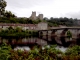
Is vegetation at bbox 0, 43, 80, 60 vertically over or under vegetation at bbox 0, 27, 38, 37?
over

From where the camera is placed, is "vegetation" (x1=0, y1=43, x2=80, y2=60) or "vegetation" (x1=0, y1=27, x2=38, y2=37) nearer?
"vegetation" (x1=0, y1=43, x2=80, y2=60)

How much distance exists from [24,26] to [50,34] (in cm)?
717

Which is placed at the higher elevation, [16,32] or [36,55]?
[36,55]

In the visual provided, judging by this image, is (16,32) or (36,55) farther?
(16,32)

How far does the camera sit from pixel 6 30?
60375 millimetres

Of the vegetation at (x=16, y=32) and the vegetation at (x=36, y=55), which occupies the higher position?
the vegetation at (x=36, y=55)

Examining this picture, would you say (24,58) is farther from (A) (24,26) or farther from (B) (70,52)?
(A) (24,26)

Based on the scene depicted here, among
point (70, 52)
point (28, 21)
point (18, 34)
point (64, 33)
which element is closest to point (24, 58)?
point (70, 52)

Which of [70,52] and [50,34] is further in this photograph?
[50,34]

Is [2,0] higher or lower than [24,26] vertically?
higher

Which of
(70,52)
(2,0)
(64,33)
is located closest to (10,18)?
(2,0)

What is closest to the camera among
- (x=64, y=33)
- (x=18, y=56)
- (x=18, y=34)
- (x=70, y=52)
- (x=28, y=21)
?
(x=18, y=56)

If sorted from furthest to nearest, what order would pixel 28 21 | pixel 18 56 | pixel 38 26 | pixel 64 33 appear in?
pixel 28 21
pixel 38 26
pixel 64 33
pixel 18 56

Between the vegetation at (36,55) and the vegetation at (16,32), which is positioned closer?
the vegetation at (36,55)
